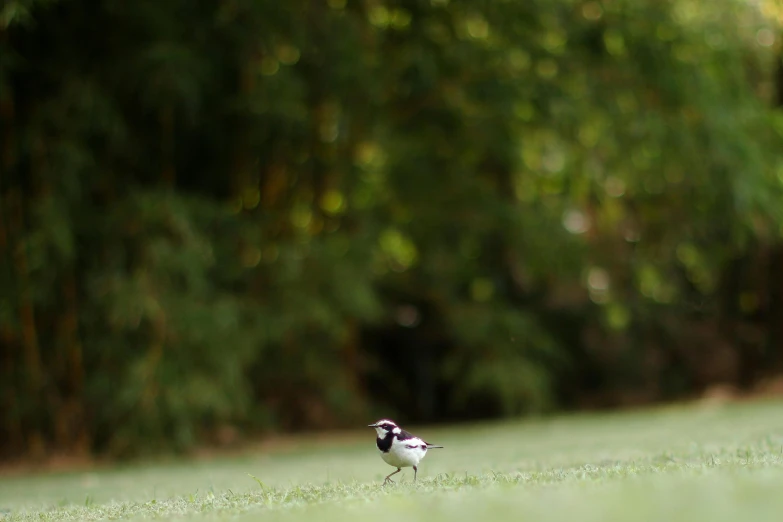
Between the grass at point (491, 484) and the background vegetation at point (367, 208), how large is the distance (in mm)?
1589

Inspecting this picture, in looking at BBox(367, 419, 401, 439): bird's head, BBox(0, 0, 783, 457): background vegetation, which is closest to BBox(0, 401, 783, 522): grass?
BBox(367, 419, 401, 439): bird's head

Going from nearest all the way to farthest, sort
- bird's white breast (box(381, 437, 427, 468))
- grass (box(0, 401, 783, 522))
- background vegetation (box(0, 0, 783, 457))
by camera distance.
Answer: grass (box(0, 401, 783, 522))
bird's white breast (box(381, 437, 427, 468))
background vegetation (box(0, 0, 783, 457))

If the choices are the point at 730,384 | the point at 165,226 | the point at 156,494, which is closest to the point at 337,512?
the point at 156,494

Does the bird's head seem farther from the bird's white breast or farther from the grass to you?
the grass

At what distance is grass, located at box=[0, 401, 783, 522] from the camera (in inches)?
117

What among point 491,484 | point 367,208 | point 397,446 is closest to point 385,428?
point 397,446

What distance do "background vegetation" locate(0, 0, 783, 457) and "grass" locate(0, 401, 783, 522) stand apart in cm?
159

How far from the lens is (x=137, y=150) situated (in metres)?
10.1

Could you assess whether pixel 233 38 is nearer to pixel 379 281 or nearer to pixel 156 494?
pixel 379 281

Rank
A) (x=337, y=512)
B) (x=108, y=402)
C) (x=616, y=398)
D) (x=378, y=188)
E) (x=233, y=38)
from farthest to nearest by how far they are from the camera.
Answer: (x=616, y=398) → (x=378, y=188) → (x=233, y=38) → (x=108, y=402) → (x=337, y=512)

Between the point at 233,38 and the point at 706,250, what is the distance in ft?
21.4

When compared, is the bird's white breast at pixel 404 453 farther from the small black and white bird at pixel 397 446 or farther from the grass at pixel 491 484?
the grass at pixel 491 484

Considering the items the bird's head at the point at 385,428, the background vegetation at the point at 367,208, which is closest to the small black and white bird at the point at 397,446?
the bird's head at the point at 385,428

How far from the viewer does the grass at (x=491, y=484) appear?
2.96 m
